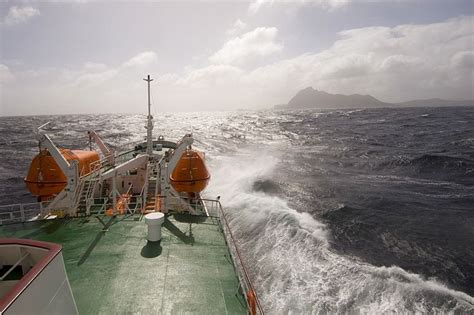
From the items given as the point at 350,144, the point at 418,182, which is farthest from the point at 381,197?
the point at 350,144

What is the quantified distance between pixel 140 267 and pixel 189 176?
8301mm

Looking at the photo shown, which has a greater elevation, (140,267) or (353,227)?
(140,267)

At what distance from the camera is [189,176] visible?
1797cm

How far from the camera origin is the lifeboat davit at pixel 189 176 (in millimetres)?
17922

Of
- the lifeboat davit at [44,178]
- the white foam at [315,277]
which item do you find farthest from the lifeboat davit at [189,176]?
the lifeboat davit at [44,178]

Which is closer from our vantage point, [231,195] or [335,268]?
[335,268]

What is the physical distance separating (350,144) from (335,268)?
47415mm

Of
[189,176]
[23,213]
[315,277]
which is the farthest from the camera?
[189,176]

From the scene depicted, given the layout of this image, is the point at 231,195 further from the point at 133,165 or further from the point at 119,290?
the point at 119,290

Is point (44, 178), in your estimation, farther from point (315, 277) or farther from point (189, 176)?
point (315, 277)

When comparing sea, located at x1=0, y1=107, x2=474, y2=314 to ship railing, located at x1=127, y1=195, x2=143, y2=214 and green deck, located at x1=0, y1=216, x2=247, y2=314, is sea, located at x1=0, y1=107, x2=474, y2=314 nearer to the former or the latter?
green deck, located at x1=0, y1=216, x2=247, y2=314

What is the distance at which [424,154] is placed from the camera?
140 ft

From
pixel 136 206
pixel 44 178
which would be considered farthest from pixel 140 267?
pixel 44 178

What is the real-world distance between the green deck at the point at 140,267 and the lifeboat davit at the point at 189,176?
397 centimetres
